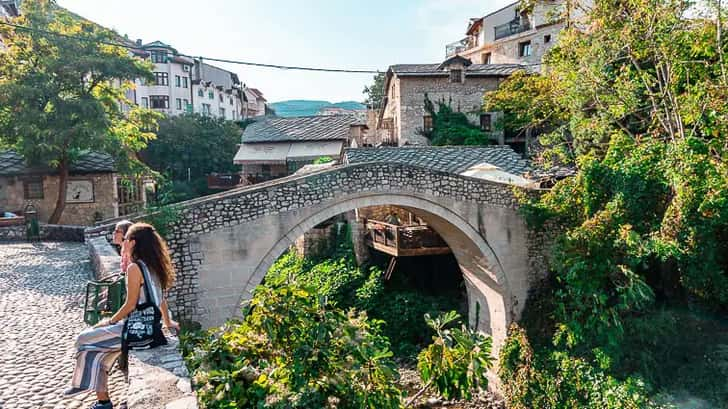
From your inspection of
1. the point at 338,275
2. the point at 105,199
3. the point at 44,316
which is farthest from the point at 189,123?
the point at 44,316

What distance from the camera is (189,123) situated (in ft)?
96.5

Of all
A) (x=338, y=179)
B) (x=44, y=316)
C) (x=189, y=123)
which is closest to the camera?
(x=44, y=316)

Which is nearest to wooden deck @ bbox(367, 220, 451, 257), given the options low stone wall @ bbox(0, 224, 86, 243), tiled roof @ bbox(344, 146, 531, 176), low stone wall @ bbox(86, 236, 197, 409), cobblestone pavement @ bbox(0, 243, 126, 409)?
tiled roof @ bbox(344, 146, 531, 176)

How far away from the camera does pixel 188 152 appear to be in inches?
1143

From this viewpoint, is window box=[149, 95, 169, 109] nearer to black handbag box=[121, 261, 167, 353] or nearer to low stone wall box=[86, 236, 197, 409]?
low stone wall box=[86, 236, 197, 409]

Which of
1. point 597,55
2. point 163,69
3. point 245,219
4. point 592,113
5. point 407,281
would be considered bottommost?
point 407,281

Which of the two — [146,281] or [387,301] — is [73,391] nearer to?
[146,281]

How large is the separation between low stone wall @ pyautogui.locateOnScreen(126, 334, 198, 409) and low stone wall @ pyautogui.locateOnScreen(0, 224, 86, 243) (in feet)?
35.3

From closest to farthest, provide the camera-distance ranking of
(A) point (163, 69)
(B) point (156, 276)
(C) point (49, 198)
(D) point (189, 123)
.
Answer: (B) point (156, 276) → (C) point (49, 198) → (D) point (189, 123) → (A) point (163, 69)

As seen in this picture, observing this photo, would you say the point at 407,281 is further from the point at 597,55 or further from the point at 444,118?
the point at 444,118

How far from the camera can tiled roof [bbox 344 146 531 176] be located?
14859 millimetres

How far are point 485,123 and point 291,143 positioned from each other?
10.5 metres

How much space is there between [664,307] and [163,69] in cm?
3612

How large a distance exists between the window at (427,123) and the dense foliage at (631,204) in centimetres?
1125
